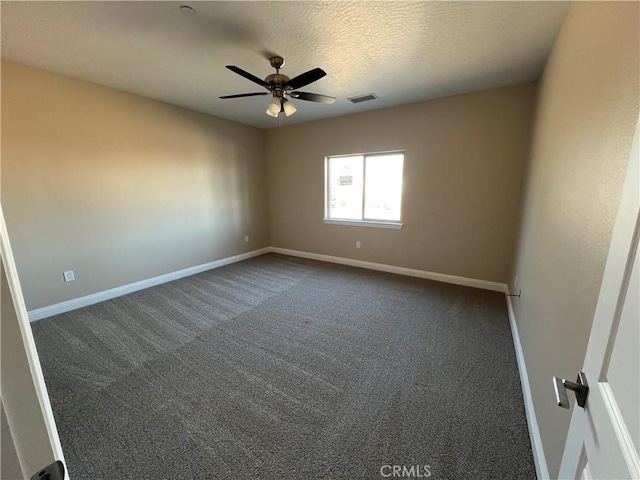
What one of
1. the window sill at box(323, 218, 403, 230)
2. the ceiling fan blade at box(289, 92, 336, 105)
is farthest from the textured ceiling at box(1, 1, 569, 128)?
the window sill at box(323, 218, 403, 230)

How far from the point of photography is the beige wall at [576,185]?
0.88 meters

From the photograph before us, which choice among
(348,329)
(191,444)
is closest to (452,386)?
(348,329)

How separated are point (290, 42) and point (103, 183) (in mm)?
2810

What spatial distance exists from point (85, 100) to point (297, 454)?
4.08 metres

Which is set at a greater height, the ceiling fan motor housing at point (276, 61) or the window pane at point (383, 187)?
the ceiling fan motor housing at point (276, 61)

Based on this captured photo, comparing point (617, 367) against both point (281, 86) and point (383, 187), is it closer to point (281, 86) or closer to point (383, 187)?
point (281, 86)

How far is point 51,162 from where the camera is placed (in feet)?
9.11

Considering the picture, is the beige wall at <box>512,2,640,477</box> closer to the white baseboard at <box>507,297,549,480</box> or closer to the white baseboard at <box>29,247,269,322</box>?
the white baseboard at <box>507,297,549,480</box>

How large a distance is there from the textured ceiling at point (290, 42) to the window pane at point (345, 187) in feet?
4.81

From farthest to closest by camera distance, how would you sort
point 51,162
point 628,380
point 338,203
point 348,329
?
1. point 338,203
2. point 51,162
3. point 348,329
4. point 628,380

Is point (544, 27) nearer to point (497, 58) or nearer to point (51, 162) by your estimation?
point (497, 58)

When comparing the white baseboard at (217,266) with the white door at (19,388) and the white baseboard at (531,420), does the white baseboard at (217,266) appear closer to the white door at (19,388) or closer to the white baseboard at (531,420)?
the white baseboard at (531,420)

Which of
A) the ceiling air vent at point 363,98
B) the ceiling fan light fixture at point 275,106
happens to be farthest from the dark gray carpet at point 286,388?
the ceiling air vent at point 363,98

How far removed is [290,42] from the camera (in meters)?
2.16
